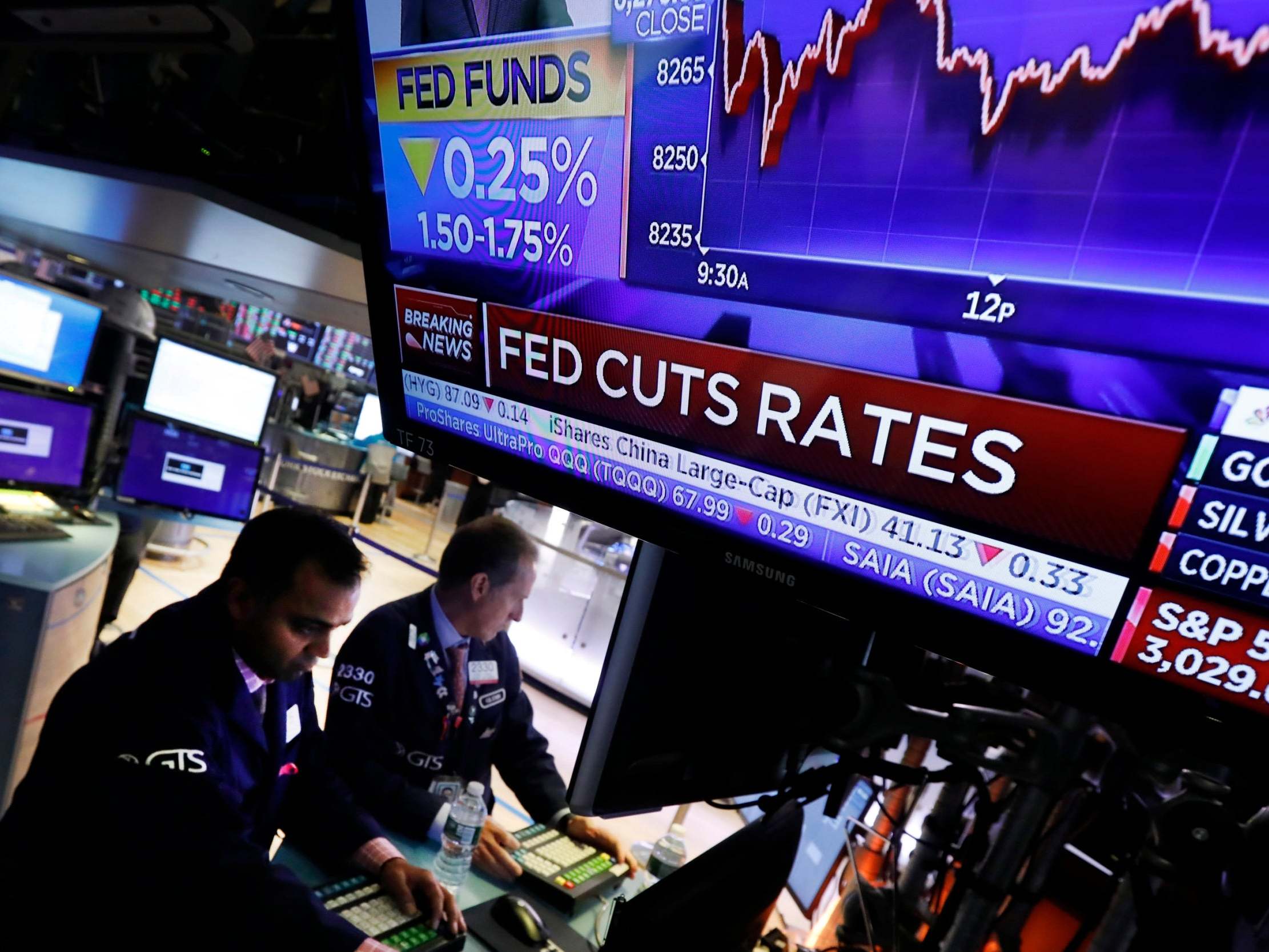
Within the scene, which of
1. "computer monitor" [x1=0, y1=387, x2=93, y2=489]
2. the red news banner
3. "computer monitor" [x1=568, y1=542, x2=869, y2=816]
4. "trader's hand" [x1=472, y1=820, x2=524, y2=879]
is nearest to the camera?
the red news banner

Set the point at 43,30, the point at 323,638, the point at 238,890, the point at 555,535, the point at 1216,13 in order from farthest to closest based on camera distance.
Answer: the point at 555,535, the point at 323,638, the point at 43,30, the point at 238,890, the point at 1216,13

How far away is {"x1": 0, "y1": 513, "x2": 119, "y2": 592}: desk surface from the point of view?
101 inches

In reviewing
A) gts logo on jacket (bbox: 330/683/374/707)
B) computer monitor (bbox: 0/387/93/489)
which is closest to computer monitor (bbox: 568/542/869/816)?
gts logo on jacket (bbox: 330/683/374/707)

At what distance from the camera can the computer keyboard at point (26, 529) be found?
2.88 meters

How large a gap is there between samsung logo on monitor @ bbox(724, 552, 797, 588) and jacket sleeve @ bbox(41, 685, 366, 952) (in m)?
1.03

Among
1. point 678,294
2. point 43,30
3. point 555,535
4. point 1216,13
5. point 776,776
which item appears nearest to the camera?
point 1216,13

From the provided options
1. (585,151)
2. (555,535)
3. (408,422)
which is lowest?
(555,535)

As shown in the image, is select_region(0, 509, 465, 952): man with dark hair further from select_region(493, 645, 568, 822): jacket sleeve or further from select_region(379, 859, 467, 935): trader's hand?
select_region(493, 645, 568, 822): jacket sleeve

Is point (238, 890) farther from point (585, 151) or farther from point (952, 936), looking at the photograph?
point (585, 151)

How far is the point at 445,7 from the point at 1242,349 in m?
0.88

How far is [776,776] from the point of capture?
1.15m

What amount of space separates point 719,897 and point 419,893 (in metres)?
0.86

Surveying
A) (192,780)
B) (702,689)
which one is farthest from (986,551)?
(192,780)

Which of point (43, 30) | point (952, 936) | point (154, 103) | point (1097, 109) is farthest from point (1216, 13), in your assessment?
point (154, 103)
